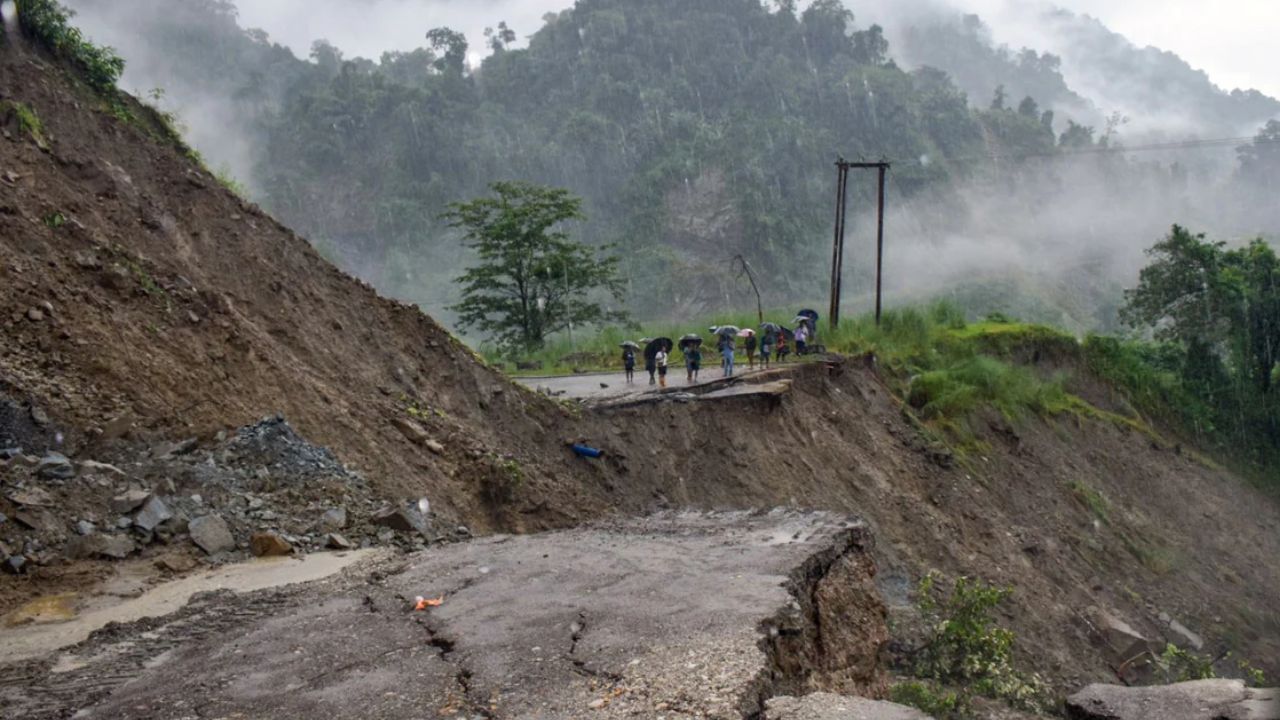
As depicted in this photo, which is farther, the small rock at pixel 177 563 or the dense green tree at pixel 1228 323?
the dense green tree at pixel 1228 323

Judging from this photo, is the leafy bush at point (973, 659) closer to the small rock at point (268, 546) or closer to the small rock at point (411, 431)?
the small rock at point (411, 431)

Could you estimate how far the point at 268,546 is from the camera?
7.76m

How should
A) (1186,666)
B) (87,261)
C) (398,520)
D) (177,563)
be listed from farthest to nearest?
1. (1186,666)
2. (87,261)
3. (398,520)
4. (177,563)

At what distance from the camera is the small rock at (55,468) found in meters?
7.41

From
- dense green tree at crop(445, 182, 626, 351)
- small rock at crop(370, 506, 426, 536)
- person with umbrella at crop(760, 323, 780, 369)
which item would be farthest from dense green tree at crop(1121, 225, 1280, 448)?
small rock at crop(370, 506, 426, 536)

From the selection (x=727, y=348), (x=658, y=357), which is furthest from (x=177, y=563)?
(x=727, y=348)

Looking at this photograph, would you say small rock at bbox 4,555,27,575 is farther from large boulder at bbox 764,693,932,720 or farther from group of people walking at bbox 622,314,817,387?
group of people walking at bbox 622,314,817,387

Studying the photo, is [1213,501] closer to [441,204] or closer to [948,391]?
[948,391]

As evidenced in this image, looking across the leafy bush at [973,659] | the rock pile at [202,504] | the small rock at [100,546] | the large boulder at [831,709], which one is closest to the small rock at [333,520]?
the rock pile at [202,504]

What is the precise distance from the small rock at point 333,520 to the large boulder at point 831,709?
4.79 m

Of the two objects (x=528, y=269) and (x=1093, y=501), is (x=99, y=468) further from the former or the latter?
(x=528, y=269)

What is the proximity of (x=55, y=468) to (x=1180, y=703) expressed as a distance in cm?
867

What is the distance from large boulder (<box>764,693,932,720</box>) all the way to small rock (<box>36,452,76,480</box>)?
565 cm

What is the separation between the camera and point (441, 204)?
232 feet
